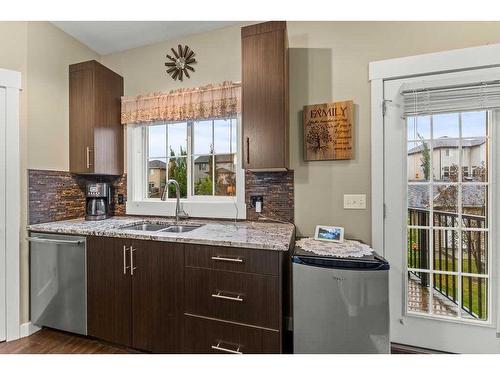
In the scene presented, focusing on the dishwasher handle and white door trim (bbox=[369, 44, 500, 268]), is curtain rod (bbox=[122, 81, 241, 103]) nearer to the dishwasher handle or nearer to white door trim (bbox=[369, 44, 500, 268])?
white door trim (bbox=[369, 44, 500, 268])

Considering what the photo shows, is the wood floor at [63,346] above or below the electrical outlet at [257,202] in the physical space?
below

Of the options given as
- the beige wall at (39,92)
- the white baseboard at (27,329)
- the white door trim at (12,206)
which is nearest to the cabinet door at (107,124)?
the beige wall at (39,92)

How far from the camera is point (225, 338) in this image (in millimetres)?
1551

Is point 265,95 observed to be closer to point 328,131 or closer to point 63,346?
point 328,131

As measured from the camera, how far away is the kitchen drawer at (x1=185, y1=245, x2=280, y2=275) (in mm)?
1480

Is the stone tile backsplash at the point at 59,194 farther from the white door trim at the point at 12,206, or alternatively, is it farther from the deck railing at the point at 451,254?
the deck railing at the point at 451,254

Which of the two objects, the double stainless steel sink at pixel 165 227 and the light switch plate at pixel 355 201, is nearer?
the light switch plate at pixel 355 201

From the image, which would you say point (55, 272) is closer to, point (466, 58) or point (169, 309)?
point (169, 309)

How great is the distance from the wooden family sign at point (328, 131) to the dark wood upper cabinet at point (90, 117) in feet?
6.30

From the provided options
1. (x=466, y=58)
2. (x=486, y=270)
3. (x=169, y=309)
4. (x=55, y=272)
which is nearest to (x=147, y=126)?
(x=55, y=272)

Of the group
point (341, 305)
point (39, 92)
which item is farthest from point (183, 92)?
point (341, 305)

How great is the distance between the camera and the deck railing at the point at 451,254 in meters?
1.79

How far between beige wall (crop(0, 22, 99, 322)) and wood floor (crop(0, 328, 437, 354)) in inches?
7.5

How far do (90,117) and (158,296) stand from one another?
5.84 feet
